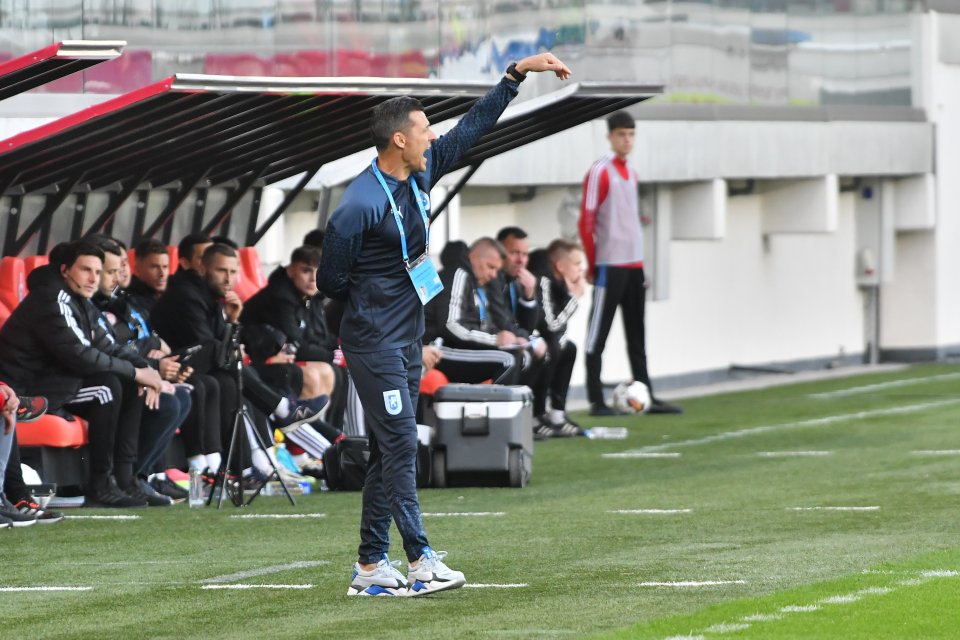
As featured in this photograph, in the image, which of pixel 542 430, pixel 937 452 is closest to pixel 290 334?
pixel 542 430

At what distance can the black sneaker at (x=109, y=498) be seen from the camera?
→ 1156cm

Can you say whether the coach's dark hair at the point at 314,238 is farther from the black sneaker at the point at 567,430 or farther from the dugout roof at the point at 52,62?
the dugout roof at the point at 52,62

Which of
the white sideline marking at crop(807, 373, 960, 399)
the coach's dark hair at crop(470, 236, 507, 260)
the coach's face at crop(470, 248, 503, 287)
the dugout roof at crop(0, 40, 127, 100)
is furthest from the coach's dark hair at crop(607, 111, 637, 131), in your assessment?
the dugout roof at crop(0, 40, 127, 100)

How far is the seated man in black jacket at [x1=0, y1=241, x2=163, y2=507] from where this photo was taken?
37.6ft

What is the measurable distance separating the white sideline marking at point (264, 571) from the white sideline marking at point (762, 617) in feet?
7.26

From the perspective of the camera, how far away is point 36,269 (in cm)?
1157

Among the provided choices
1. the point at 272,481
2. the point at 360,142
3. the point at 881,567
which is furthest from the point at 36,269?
the point at 881,567

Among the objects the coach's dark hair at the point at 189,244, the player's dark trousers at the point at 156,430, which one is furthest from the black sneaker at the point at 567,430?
the player's dark trousers at the point at 156,430

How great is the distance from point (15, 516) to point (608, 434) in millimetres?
5831

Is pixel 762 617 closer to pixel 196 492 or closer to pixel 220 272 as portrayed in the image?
pixel 196 492

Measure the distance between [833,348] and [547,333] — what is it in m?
8.80

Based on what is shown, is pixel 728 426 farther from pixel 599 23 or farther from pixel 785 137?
pixel 785 137

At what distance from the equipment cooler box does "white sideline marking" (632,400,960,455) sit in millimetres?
2195

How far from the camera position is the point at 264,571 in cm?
875
